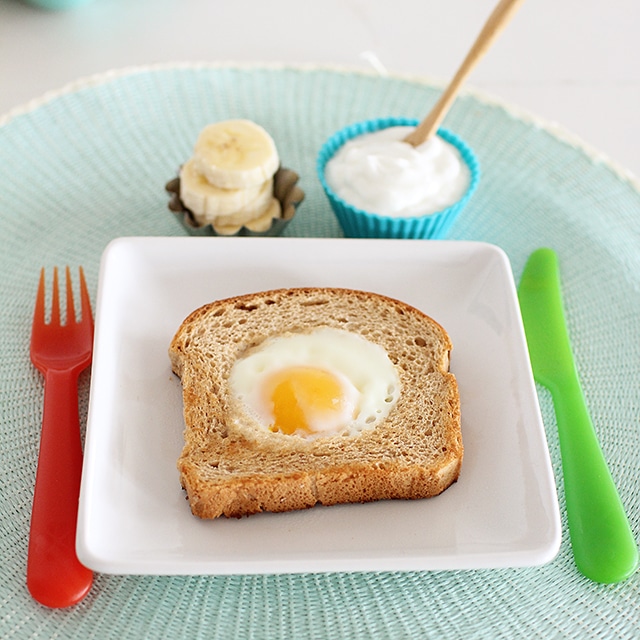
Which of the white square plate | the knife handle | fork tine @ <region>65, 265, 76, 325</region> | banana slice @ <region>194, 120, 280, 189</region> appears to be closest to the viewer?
the white square plate

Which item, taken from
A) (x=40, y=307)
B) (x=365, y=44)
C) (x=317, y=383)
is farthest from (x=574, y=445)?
(x=365, y=44)

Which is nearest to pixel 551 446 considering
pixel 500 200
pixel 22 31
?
pixel 500 200

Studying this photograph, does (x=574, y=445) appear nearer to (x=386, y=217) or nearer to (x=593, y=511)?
(x=593, y=511)

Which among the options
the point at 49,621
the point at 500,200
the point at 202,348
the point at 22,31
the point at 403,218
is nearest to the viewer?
the point at 49,621

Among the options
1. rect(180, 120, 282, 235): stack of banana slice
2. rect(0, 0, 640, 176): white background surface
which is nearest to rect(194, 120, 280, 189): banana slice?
rect(180, 120, 282, 235): stack of banana slice

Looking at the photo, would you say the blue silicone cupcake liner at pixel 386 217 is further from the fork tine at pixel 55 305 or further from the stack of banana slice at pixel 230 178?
the fork tine at pixel 55 305

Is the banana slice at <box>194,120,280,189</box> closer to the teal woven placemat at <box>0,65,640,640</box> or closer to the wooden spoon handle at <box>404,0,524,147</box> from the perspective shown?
the teal woven placemat at <box>0,65,640,640</box>

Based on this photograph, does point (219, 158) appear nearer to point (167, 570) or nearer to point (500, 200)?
point (500, 200)
